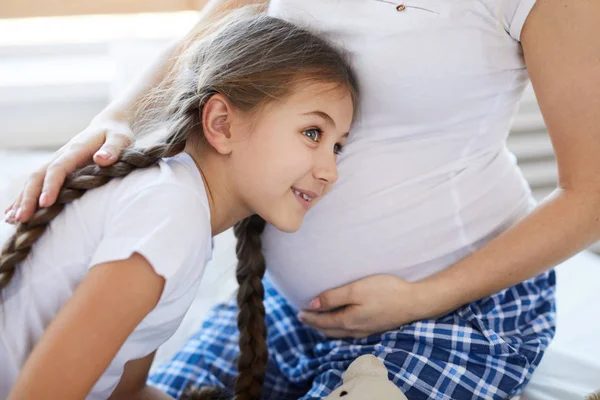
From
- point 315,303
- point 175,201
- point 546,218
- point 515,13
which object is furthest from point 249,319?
point 515,13

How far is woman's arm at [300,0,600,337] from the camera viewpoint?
0.90 meters

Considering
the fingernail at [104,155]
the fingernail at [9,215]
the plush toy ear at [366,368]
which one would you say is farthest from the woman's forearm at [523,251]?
the fingernail at [9,215]

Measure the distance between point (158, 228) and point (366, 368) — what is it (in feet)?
1.09

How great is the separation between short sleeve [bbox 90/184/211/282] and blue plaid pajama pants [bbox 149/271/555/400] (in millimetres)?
309

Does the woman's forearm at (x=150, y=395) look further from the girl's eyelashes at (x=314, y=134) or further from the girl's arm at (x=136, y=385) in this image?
the girl's eyelashes at (x=314, y=134)

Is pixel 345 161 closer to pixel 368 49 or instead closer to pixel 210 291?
pixel 368 49

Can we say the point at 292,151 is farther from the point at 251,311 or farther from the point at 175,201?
the point at 251,311

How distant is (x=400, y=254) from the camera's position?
40.3 inches

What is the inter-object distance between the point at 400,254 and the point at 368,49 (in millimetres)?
291

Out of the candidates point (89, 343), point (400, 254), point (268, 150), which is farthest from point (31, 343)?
point (400, 254)

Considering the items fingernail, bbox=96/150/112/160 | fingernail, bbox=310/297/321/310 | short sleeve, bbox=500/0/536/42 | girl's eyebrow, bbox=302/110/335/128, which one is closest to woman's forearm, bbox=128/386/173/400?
fingernail, bbox=310/297/321/310

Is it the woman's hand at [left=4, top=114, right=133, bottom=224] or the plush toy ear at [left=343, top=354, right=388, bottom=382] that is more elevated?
the woman's hand at [left=4, top=114, right=133, bottom=224]

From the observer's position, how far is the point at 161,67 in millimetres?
1118

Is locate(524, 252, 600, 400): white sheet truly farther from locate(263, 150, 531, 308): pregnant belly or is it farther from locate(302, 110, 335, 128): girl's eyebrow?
locate(302, 110, 335, 128): girl's eyebrow
